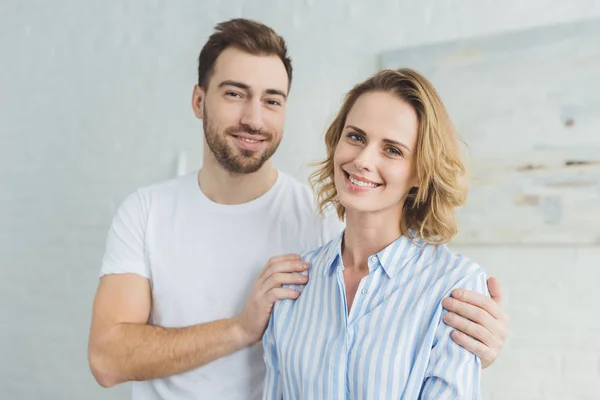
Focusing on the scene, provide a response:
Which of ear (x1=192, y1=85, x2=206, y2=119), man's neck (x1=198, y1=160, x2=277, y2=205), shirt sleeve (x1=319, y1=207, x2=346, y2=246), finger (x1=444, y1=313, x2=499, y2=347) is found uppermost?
ear (x1=192, y1=85, x2=206, y2=119)

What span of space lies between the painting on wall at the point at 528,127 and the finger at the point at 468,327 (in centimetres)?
83

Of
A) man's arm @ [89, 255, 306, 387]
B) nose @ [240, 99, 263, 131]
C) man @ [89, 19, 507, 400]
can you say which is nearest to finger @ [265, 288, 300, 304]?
man's arm @ [89, 255, 306, 387]

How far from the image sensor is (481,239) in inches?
77.5

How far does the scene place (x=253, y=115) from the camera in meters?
1.68

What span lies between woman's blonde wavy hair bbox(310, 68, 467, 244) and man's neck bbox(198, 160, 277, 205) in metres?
0.44

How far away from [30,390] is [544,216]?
2.44 meters

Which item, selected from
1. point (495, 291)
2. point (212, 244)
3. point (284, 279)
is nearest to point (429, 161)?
point (495, 291)

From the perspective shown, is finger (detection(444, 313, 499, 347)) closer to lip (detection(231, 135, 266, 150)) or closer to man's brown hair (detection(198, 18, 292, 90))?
lip (detection(231, 135, 266, 150))

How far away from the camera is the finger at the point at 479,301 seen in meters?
1.15

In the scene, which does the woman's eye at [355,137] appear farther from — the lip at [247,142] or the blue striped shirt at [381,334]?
the lip at [247,142]

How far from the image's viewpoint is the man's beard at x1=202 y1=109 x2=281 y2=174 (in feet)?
5.53

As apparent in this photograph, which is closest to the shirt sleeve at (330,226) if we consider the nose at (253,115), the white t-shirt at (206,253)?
the white t-shirt at (206,253)

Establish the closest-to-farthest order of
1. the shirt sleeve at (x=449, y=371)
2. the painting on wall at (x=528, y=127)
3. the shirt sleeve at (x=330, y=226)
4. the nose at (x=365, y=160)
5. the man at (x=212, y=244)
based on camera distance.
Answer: the shirt sleeve at (x=449, y=371) → the nose at (x=365, y=160) → the man at (x=212, y=244) → the shirt sleeve at (x=330, y=226) → the painting on wall at (x=528, y=127)

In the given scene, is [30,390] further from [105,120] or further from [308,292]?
[308,292]
